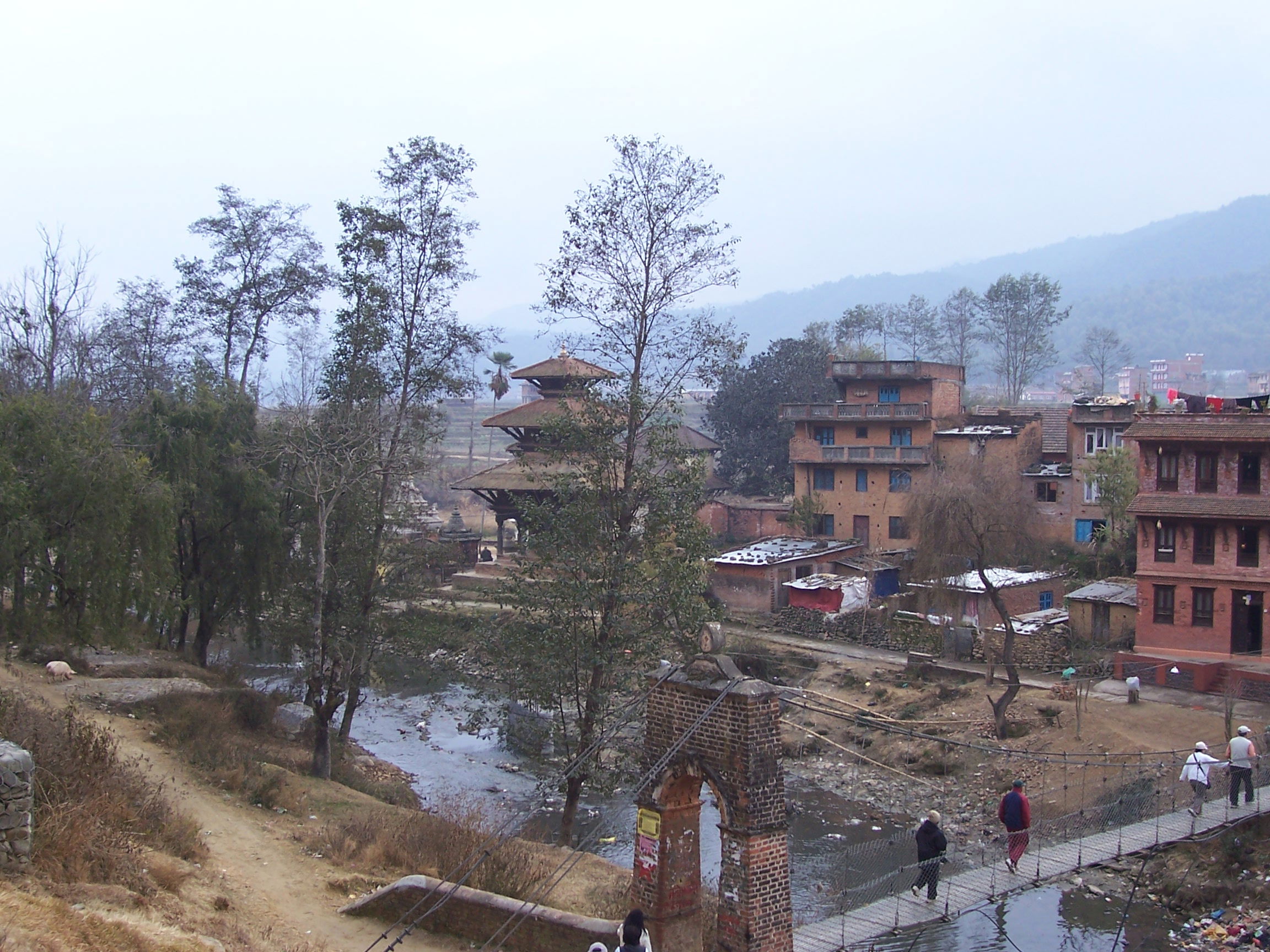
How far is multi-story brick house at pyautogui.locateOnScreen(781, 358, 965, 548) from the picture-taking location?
42312 millimetres

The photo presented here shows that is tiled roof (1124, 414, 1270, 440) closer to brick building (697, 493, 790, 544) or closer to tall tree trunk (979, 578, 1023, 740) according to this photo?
tall tree trunk (979, 578, 1023, 740)

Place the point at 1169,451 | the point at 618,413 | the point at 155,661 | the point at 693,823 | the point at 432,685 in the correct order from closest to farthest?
the point at 693,823 < the point at 618,413 < the point at 155,661 < the point at 1169,451 < the point at 432,685

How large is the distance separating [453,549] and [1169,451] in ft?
87.3

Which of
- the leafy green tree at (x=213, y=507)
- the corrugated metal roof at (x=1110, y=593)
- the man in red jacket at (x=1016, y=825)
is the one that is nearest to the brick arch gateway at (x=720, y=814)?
the man in red jacket at (x=1016, y=825)

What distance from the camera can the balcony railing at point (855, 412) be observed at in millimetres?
42594

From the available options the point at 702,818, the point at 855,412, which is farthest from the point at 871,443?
the point at 702,818

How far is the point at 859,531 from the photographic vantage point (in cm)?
4322

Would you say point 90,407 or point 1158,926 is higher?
point 90,407

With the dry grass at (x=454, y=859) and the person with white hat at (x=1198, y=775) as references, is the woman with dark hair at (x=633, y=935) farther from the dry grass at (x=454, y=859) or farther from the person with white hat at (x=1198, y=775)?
the person with white hat at (x=1198, y=775)

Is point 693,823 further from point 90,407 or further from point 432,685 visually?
point 432,685

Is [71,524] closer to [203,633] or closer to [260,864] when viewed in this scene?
[203,633]

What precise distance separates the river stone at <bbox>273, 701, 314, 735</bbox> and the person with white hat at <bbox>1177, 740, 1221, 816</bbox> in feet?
56.1

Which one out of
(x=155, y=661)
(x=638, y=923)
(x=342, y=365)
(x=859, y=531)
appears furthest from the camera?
(x=859, y=531)

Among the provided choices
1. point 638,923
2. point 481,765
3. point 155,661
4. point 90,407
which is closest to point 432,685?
point 481,765
